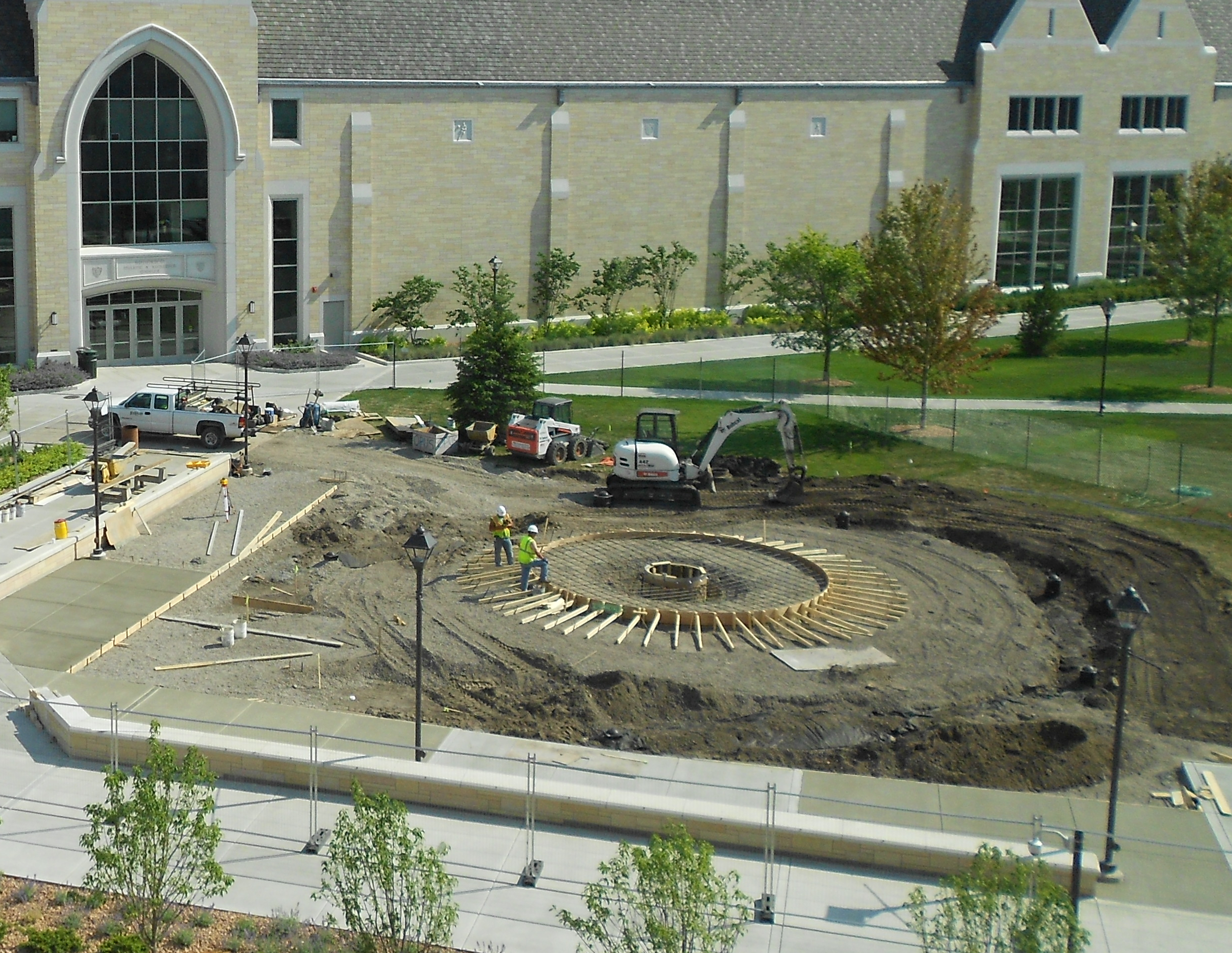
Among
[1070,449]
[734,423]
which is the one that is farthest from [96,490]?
[1070,449]

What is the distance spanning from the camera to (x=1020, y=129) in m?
71.9

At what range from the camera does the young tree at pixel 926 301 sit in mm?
48969

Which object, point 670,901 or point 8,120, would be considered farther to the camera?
point 8,120

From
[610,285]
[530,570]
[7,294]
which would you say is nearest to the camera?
[530,570]

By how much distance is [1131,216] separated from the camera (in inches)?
2975

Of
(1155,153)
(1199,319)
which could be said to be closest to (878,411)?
(1199,319)

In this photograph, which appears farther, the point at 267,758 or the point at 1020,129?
the point at 1020,129

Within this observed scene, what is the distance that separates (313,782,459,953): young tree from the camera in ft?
60.4

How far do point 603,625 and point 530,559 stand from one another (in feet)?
8.12

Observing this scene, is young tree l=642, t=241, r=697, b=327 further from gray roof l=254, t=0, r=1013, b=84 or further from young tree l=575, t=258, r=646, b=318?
gray roof l=254, t=0, r=1013, b=84

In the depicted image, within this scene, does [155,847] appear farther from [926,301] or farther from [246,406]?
[926,301]

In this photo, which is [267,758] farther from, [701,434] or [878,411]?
[878,411]

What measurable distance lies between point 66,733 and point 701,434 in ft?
86.4

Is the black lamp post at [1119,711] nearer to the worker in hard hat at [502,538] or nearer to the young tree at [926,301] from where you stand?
the worker in hard hat at [502,538]
